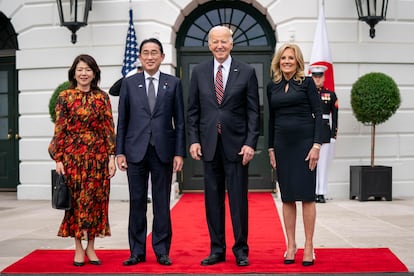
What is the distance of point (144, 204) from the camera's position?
5.57m

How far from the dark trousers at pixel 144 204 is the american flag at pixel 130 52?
17.6ft

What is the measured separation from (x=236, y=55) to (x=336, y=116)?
99.5 inches

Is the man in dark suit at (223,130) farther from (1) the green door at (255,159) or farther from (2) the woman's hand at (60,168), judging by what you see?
(1) the green door at (255,159)

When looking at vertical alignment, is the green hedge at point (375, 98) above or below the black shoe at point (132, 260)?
above

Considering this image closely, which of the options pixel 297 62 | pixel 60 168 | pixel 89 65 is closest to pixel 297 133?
pixel 297 62

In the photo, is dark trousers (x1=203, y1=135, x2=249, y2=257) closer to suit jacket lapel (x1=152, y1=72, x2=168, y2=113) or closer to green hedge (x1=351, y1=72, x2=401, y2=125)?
suit jacket lapel (x1=152, y1=72, x2=168, y2=113)

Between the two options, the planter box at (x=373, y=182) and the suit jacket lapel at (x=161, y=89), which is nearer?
the suit jacket lapel at (x=161, y=89)

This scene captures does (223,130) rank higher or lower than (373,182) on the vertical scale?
higher

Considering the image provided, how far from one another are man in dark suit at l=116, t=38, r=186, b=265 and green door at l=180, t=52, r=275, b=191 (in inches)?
241

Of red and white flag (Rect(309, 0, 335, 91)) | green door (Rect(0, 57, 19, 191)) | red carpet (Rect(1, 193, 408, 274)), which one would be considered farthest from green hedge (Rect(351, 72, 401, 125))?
green door (Rect(0, 57, 19, 191))

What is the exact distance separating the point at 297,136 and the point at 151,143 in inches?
47.2

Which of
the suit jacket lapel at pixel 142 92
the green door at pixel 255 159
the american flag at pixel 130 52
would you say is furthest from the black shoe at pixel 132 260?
the green door at pixel 255 159

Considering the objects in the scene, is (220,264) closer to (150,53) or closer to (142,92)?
(142,92)

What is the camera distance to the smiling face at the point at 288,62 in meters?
5.43
